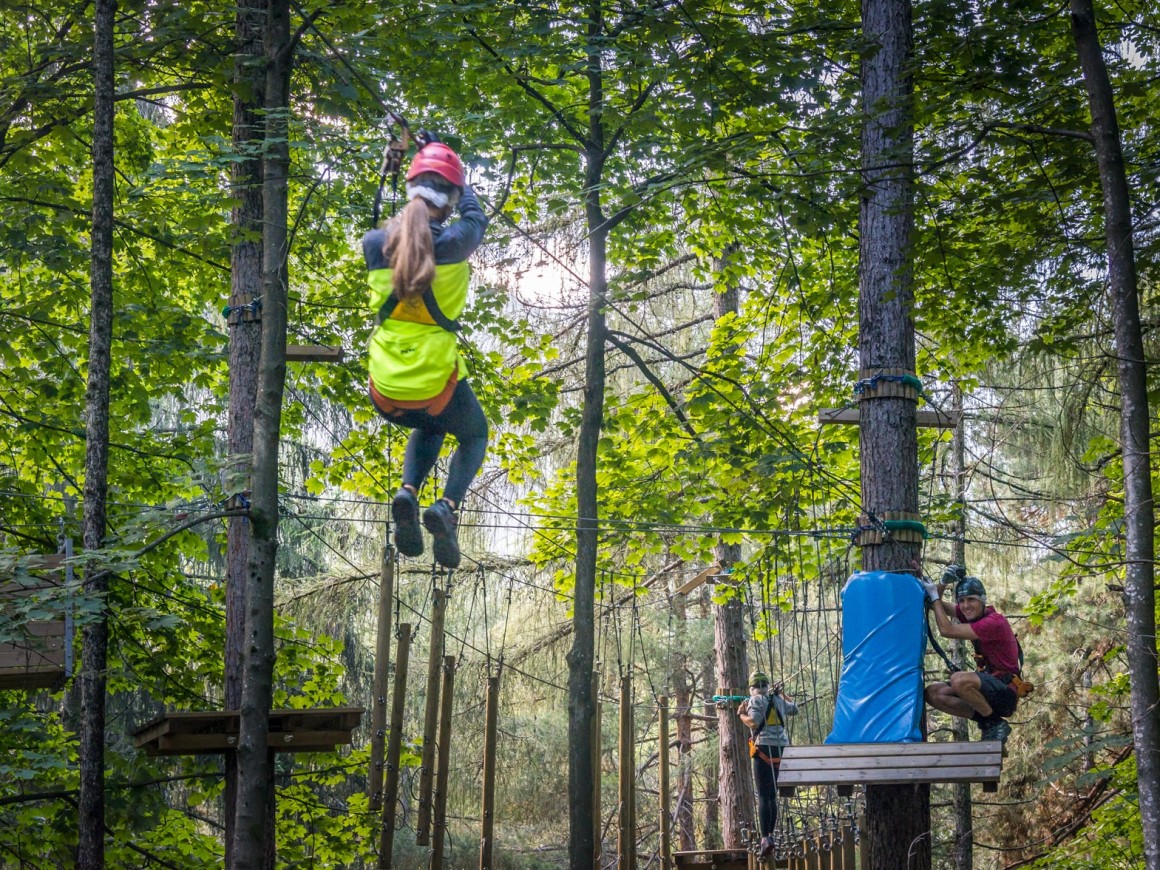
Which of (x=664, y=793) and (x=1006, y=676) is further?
(x=664, y=793)

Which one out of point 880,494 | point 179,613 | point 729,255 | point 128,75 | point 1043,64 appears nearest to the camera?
point 880,494

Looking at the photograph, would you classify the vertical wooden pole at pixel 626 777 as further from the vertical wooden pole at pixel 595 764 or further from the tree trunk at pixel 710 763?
the tree trunk at pixel 710 763

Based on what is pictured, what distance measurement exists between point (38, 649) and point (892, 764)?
4117 mm

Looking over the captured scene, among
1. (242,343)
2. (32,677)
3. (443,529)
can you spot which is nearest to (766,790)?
(242,343)

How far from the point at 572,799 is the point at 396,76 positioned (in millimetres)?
4451

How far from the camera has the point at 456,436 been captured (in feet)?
15.8

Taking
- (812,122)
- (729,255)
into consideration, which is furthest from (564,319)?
(812,122)

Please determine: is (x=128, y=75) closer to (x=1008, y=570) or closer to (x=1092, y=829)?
(x=1092, y=829)

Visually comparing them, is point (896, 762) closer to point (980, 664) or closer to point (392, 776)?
point (980, 664)

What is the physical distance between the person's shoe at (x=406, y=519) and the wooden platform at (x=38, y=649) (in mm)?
2102

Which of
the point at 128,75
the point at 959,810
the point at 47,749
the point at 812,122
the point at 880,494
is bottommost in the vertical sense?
the point at 959,810

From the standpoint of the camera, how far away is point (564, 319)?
12320 millimetres

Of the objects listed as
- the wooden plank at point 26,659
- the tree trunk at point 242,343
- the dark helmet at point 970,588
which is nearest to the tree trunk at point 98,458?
the wooden plank at point 26,659

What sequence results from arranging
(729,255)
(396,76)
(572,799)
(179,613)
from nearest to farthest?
(396,76)
(572,799)
(179,613)
(729,255)
